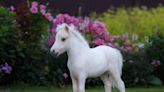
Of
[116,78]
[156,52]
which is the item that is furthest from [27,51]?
[116,78]

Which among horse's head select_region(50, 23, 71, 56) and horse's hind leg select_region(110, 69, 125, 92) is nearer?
horse's head select_region(50, 23, 71, 56)

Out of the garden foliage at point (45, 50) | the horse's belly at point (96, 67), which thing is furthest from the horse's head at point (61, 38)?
the garden foliage at point (45, 50)

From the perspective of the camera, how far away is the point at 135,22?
18078 millimetres

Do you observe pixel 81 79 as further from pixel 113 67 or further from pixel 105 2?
pixel 105 2

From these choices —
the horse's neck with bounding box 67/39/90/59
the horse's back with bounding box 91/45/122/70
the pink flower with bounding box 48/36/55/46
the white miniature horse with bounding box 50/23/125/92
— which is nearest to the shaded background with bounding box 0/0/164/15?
the pink flower with bounding box 48/36/55/46

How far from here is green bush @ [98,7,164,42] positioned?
682 inches

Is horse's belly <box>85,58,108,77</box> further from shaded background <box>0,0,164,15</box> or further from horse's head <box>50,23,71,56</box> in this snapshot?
shaded background <box>0,0,164,15</box>

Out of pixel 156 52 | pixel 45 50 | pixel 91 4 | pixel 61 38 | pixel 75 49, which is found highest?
pixel 61 38

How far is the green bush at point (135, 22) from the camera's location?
56.8ft

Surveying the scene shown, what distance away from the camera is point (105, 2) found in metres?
22.1

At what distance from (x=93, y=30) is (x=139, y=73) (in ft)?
4.65

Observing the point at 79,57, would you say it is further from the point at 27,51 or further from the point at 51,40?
the point at 51,40

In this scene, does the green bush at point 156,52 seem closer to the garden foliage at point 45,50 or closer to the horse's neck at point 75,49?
the garden foliage at point 45,50

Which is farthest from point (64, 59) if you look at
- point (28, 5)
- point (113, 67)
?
point (113, 67)
